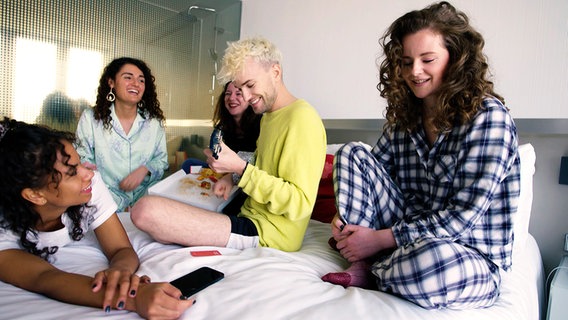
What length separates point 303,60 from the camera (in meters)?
2.47

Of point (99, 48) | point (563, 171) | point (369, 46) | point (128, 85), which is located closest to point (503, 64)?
point (563, 171)

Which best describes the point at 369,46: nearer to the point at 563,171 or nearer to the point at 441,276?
the point at 563,171

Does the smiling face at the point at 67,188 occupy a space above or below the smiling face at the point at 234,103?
below

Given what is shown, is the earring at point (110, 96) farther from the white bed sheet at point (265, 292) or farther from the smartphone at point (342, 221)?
the smartphone at point (342, 221)

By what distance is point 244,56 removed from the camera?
1308 mm

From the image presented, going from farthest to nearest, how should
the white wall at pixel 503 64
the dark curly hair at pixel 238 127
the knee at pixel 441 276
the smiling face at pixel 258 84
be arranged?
the dark curly hair at pixel 238 127 < the white wall at pixel 503 64 < the smiling face at pixel 258 84 < the knee at pixel 441 276

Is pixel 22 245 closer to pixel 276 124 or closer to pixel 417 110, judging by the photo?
pixel 276 124

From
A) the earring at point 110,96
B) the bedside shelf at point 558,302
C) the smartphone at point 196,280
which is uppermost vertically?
the earring at point 110,96

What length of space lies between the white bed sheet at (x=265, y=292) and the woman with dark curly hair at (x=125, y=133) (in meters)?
0.92

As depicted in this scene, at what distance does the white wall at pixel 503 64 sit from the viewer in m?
1.52

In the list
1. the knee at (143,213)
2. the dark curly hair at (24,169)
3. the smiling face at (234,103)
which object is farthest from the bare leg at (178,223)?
the smiling face at (234,103)

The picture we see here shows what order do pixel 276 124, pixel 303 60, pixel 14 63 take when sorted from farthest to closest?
pixel 303 60
pixel 14 63
pixel 276 124

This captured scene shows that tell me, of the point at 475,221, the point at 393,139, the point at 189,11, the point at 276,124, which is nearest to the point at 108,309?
the point at 276,124

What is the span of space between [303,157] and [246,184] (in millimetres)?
191
